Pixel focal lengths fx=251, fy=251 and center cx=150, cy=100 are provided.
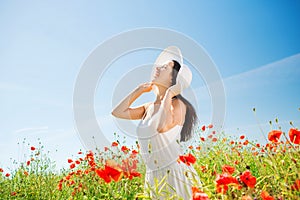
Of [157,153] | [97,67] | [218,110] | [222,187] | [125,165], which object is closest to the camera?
[222,187]

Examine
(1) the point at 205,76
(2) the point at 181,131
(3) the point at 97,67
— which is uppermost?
(3) the point at 97,67

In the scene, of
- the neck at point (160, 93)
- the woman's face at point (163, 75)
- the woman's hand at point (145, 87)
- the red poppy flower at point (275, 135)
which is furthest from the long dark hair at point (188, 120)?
the red poppy flower at point (275, 135)

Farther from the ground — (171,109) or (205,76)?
(205,76)

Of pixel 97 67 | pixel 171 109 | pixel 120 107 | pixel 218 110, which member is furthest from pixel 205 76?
pixel 97 67

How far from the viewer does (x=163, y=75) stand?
2.55 m

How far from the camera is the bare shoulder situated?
2.44 metres

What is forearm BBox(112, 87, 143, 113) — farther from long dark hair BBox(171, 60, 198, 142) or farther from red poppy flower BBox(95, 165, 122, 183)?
red poppy flower BBox(95, 165, 122, 183)

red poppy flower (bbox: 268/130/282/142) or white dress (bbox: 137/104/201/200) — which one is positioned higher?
white dress (bbox: 137/104/201/200)

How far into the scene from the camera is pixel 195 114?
265 cm

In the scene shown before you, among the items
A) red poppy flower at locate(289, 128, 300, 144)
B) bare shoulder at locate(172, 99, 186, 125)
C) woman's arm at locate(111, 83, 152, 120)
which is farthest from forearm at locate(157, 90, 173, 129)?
red poppy flower at locate(289, 128, 300, 144)

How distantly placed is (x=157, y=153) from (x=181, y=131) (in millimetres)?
464

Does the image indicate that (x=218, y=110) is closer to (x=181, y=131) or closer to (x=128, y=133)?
(x=181, y=131)

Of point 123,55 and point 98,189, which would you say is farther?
point 123,55

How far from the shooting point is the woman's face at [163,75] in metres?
2.55
